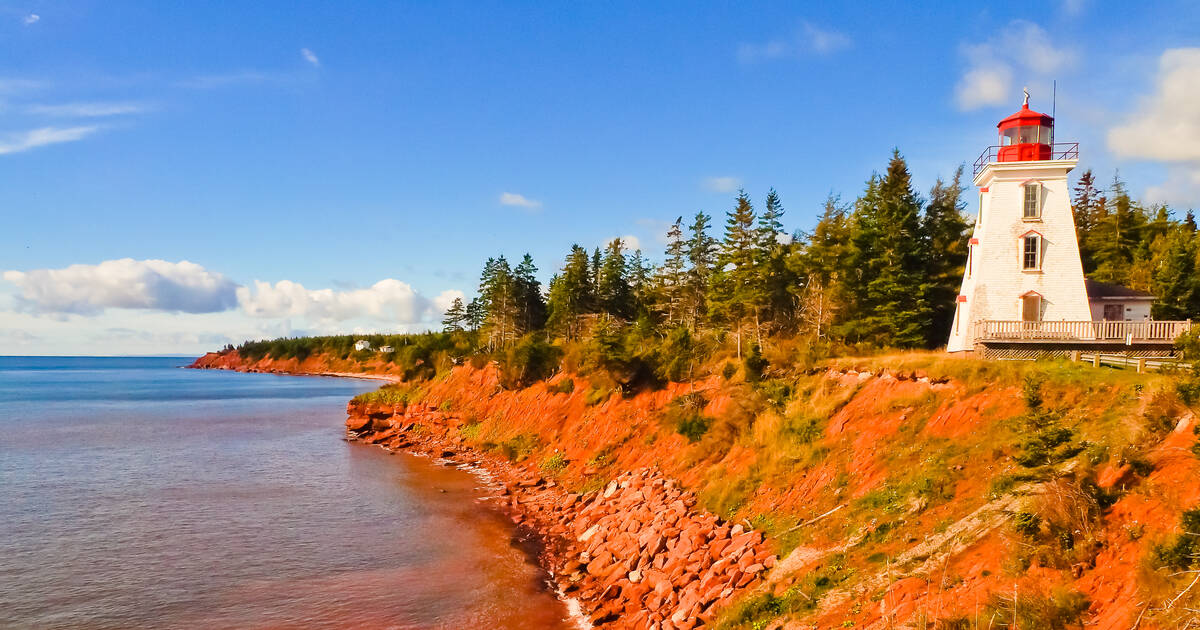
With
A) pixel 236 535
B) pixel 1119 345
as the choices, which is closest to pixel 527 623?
pixel 236 535

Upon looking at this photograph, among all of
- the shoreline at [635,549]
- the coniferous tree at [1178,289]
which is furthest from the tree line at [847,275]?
the shoreline at [635,549]

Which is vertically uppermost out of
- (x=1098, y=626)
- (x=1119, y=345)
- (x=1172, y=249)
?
(x=1172, y=249)

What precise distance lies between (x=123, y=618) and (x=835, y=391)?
1014 inches

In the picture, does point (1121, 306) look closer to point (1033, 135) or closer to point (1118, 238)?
point (1033, 135)

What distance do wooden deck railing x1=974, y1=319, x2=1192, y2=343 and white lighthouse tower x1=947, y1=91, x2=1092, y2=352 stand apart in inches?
73.9

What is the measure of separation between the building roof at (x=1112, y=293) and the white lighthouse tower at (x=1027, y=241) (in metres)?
3.75

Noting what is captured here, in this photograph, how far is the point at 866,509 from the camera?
17.3m

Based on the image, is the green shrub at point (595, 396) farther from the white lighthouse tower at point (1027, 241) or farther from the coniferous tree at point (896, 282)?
the white lighthouse tower at point (1027, 241)

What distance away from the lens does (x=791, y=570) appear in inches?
639

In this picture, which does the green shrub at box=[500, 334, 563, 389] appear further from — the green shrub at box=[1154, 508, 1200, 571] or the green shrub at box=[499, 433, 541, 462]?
the green shrub at box=[1154, 508, 1200, 571]

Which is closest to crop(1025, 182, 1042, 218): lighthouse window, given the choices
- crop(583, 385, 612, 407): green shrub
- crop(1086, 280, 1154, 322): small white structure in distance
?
crop(1086, 280, 1154, 322): small white structure in distance

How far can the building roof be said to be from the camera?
30.7 meters

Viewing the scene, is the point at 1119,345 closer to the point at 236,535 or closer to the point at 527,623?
the point at 527,623

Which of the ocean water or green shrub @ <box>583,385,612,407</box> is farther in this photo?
green shrub @ <box>583,385,612,407</box>
